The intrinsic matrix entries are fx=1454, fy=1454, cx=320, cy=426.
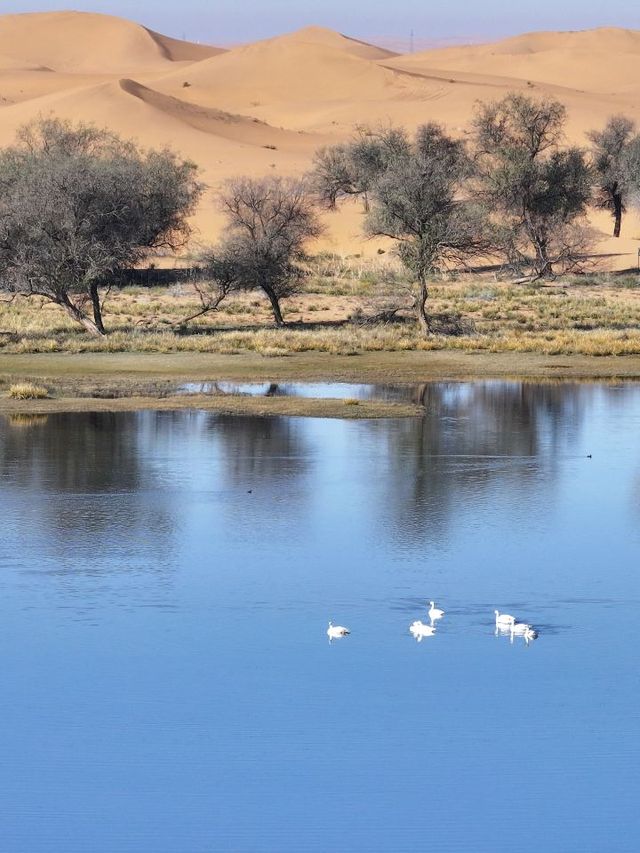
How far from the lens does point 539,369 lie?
32.9 m

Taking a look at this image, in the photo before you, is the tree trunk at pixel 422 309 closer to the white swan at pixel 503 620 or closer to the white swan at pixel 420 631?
the white swan at pixel 503 620

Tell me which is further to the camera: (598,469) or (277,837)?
(598,469)

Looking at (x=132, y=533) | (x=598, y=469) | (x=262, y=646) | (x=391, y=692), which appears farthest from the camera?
(x=598, y=469)

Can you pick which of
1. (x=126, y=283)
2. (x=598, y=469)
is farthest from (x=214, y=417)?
(x=126, y=283)

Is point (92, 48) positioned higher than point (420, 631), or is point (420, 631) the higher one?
point (92, 48)

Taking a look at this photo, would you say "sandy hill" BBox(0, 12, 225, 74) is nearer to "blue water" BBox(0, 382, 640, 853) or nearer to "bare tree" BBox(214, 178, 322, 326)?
"bare tree" BBox(214, 178, 322, 326)

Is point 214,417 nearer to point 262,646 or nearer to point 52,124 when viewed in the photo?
point 262,646

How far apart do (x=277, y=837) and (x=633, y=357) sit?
28.4 metres

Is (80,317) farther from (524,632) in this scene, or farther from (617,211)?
(617,211)

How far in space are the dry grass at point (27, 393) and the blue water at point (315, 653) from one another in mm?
6196

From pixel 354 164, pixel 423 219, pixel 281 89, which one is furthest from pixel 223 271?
pixel 281 89

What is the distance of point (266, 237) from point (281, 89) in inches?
4035

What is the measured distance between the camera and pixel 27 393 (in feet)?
89.8

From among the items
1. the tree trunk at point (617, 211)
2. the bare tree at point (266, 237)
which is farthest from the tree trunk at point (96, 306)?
the tree trunk at point (617, 211)
